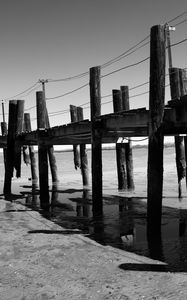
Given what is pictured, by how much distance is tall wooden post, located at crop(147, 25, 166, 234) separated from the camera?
28.2 ft

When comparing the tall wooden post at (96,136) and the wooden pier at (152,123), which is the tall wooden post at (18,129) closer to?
the wooden pier at (152,123)

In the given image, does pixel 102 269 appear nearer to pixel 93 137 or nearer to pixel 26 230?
pixel 26 230

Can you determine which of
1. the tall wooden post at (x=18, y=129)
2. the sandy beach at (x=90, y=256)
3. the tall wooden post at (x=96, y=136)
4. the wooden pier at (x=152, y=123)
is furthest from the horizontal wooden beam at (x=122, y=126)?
the sandy beach at (x=90, y=256)

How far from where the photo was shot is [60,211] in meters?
13.1

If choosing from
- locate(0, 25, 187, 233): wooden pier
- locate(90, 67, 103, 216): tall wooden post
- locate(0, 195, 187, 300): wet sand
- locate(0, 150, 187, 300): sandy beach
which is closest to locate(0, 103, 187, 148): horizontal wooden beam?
locate(0, 25, 187, 233): wooden pier

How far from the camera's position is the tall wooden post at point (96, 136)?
1182 cm

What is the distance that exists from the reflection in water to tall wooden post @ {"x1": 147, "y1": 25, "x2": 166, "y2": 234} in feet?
1.73

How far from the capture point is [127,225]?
34.2ft

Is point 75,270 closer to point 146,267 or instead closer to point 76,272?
point 76,272

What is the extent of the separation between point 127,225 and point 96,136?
9.64ft

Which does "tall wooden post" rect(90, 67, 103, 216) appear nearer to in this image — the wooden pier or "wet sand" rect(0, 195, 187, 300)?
the wooden pier

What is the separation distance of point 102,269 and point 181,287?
151 cm

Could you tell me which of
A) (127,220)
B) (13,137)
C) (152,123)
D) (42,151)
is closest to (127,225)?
(127,220)

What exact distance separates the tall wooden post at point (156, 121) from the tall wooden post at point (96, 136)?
3.14 m
